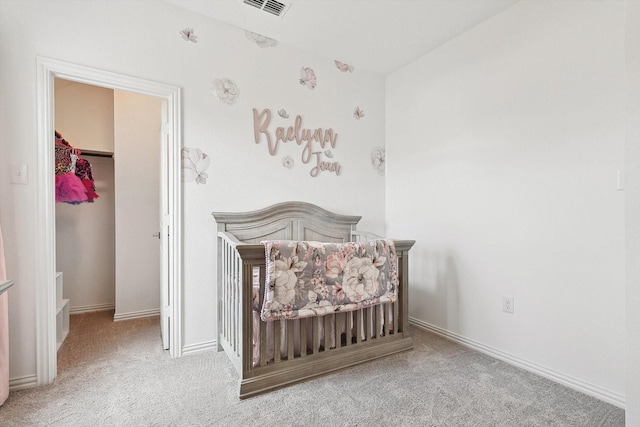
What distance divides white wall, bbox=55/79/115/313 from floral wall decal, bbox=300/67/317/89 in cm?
200

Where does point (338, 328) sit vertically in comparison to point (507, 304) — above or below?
below

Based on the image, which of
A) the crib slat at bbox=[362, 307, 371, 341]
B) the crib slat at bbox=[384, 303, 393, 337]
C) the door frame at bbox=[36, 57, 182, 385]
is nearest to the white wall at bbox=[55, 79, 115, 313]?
the door frame at bbox=[36, 57, 182, 385]

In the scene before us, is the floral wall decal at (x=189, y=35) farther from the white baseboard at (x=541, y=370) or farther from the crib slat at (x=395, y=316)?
the white baseboard at (x=541, y=370)

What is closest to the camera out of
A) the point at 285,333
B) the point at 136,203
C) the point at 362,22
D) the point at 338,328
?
the point at 285,333

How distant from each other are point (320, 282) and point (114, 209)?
259 cm

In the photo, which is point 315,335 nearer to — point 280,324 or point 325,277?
point 280,324

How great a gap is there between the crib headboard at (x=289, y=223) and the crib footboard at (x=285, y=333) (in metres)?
0.15

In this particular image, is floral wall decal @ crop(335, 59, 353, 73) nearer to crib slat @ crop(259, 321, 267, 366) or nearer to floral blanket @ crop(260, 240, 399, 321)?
floral blanket @ crop(260, 240, 399, 321)

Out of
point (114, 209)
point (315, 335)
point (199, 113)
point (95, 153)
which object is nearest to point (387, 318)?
point (315, 335)

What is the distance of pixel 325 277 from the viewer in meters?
1.81

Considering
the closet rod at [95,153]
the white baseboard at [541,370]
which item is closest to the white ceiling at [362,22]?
the closet rod at [95,153]

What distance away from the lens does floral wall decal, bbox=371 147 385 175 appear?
3040 mm

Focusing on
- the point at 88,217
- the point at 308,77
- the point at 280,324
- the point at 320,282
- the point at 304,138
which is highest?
the point at 308,77

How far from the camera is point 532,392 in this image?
167 centimetres
